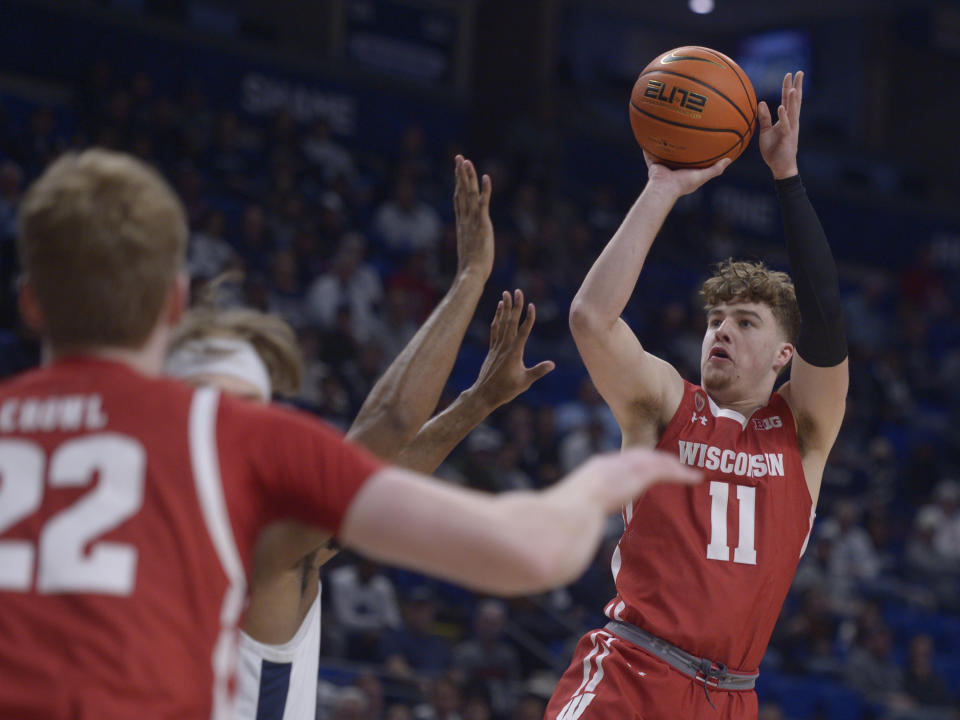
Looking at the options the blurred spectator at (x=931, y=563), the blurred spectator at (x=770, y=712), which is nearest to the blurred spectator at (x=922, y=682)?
the blurred spectator at (x=931, y=563)

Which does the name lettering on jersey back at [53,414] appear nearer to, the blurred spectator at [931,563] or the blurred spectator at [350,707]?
the blurred spectator at [350,707]

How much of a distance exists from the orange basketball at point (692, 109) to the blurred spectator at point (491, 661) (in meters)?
5.98

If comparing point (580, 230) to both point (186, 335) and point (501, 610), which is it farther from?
point (186, 335)

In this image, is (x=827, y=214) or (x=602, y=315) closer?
(x=602, y=315)

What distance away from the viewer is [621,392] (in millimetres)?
4133

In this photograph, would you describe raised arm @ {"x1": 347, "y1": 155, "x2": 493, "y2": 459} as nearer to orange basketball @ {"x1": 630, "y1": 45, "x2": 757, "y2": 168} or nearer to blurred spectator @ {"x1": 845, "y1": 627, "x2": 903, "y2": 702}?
orange basketball @ {"x1": 630, "y1": 45, "x2": 757, "y2": 168}

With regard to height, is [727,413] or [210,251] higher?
[210,251]

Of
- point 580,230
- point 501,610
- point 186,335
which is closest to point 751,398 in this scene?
point 186,335

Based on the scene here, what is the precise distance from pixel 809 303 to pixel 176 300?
103 inches

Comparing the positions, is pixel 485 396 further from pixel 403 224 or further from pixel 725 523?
pixel 403 224

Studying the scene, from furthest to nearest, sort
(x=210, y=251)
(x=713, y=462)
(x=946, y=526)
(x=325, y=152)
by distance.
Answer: (x=325, y=152) < (x=946, y=526) < (x=210, y=251) < (x=713, y=462)

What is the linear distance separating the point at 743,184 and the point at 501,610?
1133 centimetres

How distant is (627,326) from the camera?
393 cm

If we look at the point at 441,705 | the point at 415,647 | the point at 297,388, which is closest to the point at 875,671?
the point at 415,647
